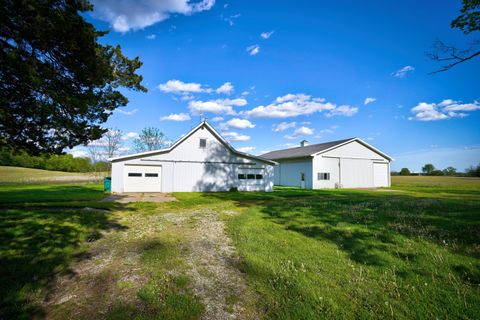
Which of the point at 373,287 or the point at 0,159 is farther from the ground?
the point at 0,159

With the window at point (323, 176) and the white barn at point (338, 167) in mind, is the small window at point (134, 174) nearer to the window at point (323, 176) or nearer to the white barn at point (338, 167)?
the white barn at point (338, 167)

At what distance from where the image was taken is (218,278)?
4.19 m

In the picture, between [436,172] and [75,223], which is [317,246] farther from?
[436,172]

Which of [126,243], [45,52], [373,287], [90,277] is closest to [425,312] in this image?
[373,287]

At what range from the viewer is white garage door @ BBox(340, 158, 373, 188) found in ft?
88.2

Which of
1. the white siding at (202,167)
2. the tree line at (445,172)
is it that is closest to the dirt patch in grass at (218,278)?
the white siding at (202,167)

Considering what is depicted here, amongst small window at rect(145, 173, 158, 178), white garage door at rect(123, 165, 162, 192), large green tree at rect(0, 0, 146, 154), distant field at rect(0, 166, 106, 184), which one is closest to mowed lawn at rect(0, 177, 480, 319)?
large green tree at rect(0, 0, 146, 154)

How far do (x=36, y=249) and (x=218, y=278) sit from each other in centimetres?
470

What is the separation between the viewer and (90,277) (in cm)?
428

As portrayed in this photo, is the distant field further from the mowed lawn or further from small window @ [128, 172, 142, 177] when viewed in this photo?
the mowed lawn

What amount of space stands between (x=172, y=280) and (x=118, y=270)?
4.28 feet

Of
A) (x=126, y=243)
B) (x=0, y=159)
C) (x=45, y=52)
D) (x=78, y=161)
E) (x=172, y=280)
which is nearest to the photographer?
(x=172, y=280)

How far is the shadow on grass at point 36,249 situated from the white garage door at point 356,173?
24926 millimetres

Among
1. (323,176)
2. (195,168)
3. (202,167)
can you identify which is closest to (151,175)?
(195,168)
